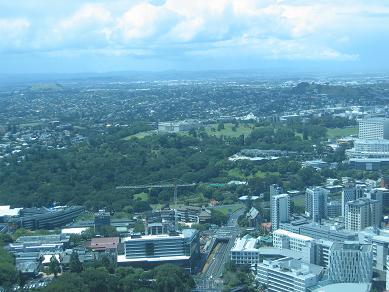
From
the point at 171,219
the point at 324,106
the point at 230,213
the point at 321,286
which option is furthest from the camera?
the point at 324,106

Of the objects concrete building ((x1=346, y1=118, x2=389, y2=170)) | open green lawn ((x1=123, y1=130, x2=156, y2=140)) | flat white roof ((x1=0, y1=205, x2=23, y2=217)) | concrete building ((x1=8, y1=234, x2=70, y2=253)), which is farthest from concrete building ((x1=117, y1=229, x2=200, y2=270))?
open green lawn ((x1=123, y1=130, x2=156, y2=140))

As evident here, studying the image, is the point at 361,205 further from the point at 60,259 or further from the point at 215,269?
the point at 60,259

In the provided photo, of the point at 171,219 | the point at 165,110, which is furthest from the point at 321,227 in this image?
the point at 165,110

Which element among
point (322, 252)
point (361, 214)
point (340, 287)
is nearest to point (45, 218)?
point (322, 252)

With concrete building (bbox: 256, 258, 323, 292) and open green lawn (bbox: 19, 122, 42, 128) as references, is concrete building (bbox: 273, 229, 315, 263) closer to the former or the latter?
concrete building (bbox: 256, 258, 323, 292)

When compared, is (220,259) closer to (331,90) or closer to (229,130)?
(229,130)

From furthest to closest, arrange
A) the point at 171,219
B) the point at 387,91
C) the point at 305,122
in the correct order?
1. the point at 387,91
2. the point at 305,122
3. the point at 171,219
